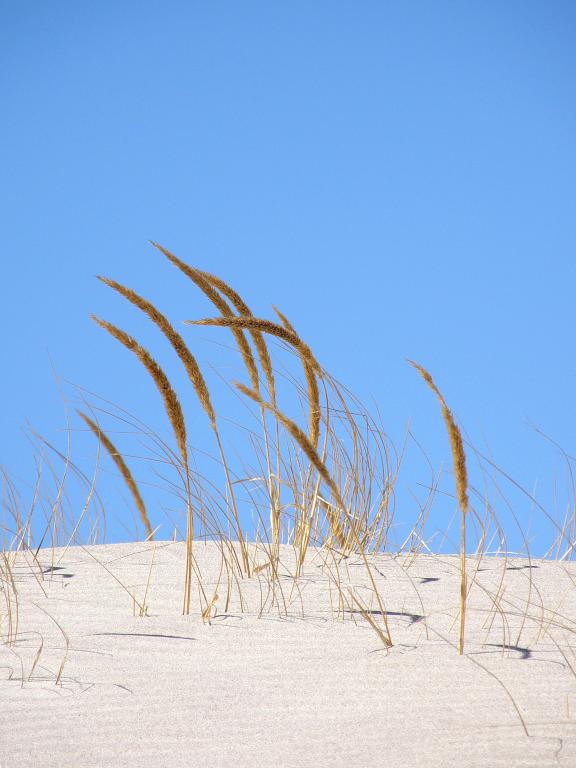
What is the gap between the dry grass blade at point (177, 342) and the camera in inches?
95.3

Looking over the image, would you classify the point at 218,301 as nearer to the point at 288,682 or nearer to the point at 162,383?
the point at 162,383

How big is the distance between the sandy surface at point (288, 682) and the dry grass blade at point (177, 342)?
2.13 feet

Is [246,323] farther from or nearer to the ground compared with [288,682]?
farther from the ground

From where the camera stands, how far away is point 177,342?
8.15 ft

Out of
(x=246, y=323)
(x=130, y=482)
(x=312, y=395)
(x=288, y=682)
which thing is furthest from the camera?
(x=130, y=482)

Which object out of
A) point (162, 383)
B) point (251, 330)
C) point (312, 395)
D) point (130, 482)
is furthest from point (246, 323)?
point (130, 482)

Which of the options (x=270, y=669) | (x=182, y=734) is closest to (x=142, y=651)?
(x=270, y=669)

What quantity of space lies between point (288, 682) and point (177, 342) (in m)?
1.04

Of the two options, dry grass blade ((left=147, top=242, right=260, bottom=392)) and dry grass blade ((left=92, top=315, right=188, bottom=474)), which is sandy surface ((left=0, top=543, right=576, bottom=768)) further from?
dry grass blade ((left=147, top=242, right=260, bottom=392))

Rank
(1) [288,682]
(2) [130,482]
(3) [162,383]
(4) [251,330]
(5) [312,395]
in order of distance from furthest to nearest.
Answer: (2) [130,482], (5) [312,395], (4) [251,330], (3) [162,383], (1) [288,682]

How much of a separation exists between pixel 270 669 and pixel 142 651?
1.22ft

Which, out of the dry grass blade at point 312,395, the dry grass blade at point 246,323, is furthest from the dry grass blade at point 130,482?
the dry grass blade at point 246,323

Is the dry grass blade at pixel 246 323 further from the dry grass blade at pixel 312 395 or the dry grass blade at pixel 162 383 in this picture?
the dry grass blade at pixel 312 395

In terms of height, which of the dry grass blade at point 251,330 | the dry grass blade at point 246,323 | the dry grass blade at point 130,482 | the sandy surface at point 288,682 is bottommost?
the sandy surface at point 288,682
